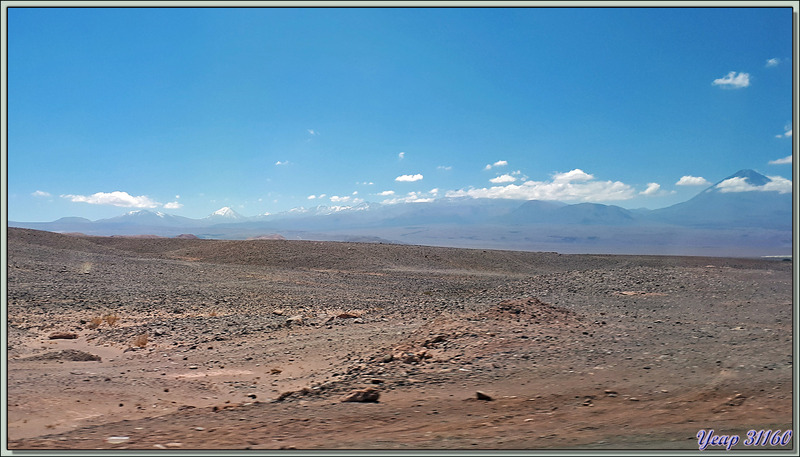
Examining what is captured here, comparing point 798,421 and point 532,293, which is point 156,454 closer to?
point 798,421

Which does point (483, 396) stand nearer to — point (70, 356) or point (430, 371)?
point (430, 371)

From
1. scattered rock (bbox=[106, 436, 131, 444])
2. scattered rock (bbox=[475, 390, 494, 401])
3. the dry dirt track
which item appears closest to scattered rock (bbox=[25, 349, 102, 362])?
the dry dirt track

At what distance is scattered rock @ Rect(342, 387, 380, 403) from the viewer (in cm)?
698

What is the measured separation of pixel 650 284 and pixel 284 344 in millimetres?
11633

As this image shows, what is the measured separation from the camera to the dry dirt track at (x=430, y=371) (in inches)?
215

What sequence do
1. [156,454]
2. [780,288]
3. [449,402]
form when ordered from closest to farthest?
1. [156,454]
2. [449,402]
3. [780,288]

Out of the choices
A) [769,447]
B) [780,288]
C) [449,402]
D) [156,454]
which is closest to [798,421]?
[769,447]

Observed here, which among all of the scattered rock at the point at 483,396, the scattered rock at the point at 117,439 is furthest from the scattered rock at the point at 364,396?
the scattered rock at the point at 117,439

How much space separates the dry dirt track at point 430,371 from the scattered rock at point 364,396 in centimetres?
13

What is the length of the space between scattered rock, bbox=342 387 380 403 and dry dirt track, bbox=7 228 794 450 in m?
0.13

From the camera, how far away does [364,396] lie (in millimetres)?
7012

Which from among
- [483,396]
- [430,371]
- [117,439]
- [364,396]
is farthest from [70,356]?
[483,396]

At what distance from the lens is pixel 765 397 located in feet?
18.8

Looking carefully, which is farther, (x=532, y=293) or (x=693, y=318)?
(x=532, y=293)
